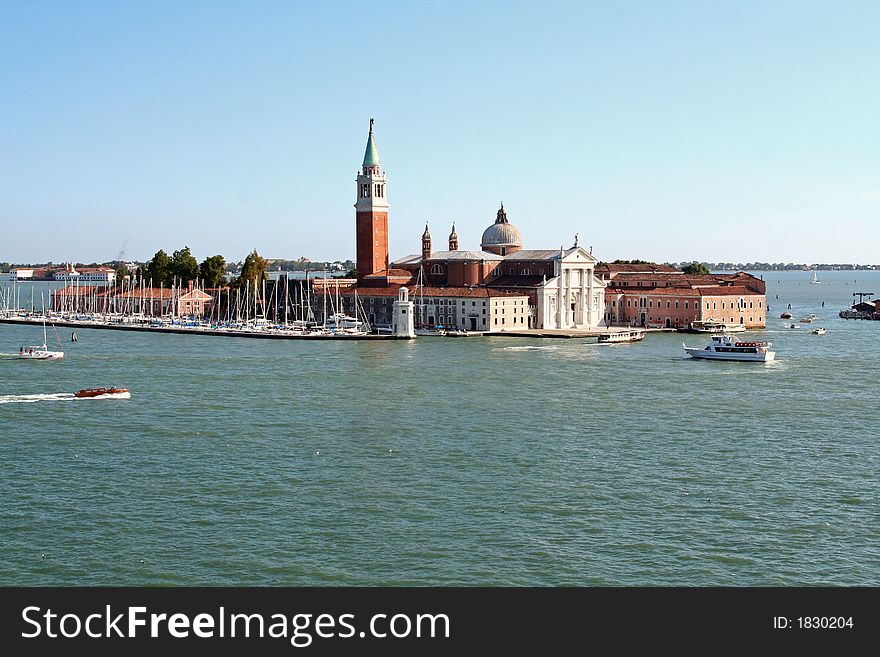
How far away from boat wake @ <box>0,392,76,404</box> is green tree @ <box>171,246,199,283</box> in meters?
42.1

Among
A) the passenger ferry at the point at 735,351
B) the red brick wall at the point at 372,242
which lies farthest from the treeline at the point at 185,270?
the passenger ferry at the point at 735,351

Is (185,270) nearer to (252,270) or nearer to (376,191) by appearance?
(252,270)

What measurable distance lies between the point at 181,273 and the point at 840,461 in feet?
181

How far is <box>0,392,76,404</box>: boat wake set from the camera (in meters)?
24.8

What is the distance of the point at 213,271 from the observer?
219 feet

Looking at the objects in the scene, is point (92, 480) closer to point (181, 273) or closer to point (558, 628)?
point (558, 628)

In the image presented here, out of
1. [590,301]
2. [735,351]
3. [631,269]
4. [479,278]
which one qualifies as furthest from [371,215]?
[735,351]

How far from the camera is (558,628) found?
9.36m

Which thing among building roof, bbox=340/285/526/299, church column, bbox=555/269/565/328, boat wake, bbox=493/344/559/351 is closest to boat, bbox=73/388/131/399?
boat wake, bbox=493/344/559/351

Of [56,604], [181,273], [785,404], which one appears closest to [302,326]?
[181,273]

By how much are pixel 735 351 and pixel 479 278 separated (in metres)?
20.4

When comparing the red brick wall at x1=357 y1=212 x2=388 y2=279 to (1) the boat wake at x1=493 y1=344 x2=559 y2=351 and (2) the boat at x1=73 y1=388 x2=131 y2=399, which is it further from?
(2) the boat at x1=73 y1=388 x2=131 y2=399

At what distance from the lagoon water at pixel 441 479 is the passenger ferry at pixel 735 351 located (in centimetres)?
488

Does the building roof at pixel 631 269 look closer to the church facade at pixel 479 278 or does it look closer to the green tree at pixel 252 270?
the church facade at pixel 479 278
